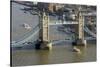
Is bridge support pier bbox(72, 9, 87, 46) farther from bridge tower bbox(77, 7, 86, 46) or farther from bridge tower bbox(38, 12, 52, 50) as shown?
bridge tower bbox(38, 12, 52, 50)

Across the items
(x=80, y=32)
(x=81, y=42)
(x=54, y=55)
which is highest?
(x=80, y=32)

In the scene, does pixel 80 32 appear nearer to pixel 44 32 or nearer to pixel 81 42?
pixel 81 42

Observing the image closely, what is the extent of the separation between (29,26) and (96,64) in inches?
36.5

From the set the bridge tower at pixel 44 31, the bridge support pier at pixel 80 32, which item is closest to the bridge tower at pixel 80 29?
the bridge support pier at pixel 80 32

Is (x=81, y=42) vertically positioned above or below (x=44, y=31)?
below

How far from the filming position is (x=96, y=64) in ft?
→ 7.89

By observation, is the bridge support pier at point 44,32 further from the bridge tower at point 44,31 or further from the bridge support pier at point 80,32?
the bridge support pier at point 80,32

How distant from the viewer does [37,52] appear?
211 centimetres

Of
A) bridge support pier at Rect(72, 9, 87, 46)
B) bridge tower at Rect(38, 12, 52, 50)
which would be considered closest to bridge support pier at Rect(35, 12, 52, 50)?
bridge tower at Rect(38, 12, 52, 50)

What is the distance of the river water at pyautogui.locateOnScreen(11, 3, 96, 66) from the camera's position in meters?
2.02

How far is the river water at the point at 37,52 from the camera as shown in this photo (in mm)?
2020

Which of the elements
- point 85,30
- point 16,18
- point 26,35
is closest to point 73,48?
point 85,30

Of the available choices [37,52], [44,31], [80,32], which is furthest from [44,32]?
[80,32]
